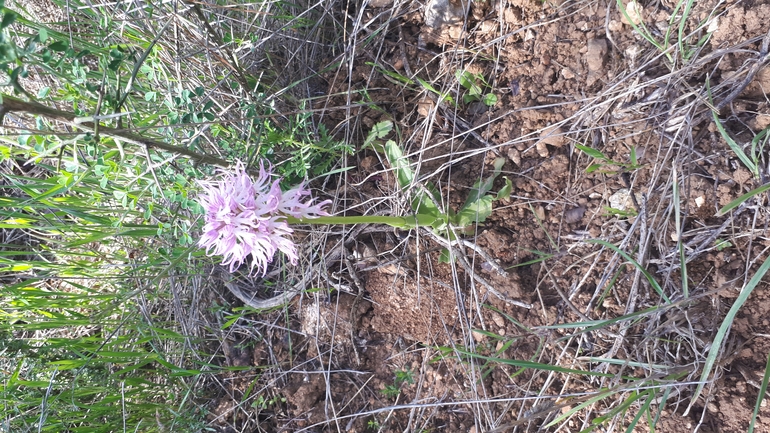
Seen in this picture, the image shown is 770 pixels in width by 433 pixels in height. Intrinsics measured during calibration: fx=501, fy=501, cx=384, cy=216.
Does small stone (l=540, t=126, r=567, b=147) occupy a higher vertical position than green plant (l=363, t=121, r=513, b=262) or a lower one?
higher

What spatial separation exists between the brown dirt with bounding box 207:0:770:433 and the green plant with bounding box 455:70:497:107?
31 millimetres

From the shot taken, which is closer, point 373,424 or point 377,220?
point 377,220

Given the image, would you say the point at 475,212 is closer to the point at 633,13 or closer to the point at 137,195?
the point at 633,13

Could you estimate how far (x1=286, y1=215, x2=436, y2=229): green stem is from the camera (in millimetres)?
1499

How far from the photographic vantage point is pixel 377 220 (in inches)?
65.1

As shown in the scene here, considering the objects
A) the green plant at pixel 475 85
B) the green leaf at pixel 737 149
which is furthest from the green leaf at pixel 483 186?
the green leaf at pixel 737 149

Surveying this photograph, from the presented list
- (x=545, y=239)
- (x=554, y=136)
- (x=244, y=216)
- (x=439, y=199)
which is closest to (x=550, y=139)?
(x=554, y=136)

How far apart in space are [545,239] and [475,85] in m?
0.65

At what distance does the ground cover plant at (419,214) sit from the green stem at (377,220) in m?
0.02

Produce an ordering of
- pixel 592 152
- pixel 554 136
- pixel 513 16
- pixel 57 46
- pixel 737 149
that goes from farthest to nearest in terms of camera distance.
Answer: pixel 513 16, pixel 554 136, pixel 592 152, pixel 737 149, pixel 57 46

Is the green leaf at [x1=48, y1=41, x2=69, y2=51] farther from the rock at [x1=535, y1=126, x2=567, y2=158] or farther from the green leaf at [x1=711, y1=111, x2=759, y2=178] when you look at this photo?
the green leaf at [x1=711, y1=111, x2=759, y2=178]

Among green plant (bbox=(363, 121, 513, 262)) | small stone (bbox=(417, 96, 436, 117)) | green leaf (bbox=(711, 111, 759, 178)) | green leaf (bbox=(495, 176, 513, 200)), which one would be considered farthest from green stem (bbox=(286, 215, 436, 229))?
green leaf (bbox=(711, 111, 759, 178))

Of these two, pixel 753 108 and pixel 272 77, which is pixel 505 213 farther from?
pixel 272 77

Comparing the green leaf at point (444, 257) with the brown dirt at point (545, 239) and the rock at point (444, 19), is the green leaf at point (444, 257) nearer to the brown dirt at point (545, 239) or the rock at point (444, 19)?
the brown dirt at point (545, 239)
